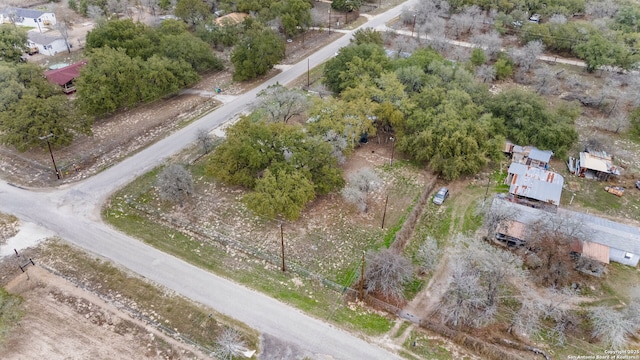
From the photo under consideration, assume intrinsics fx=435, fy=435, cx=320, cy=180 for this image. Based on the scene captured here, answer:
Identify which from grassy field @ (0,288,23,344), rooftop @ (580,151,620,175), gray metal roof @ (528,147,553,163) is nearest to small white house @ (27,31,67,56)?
grassy field @ (0,288,23,344)

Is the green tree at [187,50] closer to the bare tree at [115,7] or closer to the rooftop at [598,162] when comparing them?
the bare tree at [115,7]

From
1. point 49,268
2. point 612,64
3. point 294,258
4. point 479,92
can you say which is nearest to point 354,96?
point 479,92

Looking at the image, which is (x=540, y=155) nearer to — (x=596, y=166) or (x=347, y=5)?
(x=596, y=166)

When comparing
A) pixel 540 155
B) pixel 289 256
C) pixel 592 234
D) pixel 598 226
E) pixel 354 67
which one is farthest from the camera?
pixel 354 67

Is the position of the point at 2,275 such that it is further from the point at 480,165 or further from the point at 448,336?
the point at 480,165

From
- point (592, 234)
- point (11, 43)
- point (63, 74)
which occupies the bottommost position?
point (592, 234)

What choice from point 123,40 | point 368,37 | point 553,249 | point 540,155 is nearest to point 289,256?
point 553,249

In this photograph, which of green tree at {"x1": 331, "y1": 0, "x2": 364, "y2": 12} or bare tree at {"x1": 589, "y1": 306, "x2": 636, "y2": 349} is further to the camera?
green tree at {"x1": 331, "y1": 0, "x2": 364, "y2": 12}

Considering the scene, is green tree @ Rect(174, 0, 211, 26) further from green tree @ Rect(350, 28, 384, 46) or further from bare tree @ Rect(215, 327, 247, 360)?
bare tree @ Rect(215, 327, 247, 360)
